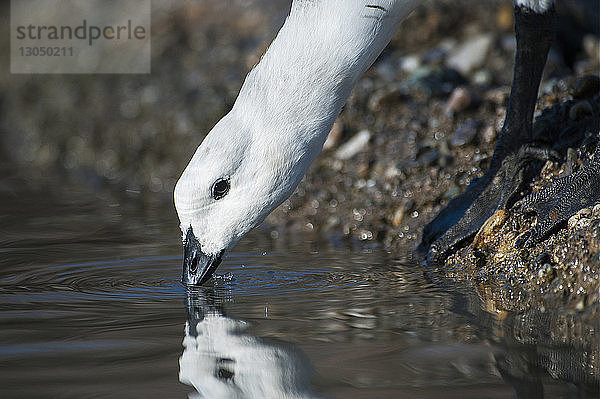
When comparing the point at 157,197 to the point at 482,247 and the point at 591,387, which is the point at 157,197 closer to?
the point at 482,247

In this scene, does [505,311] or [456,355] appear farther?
[505,311]

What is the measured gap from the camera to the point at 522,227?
15.5 feet

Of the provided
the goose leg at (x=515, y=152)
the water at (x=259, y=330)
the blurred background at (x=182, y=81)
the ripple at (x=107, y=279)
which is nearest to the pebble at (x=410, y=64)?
the blurred background at (x=182, y=81)

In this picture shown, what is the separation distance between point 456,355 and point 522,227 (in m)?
1.60

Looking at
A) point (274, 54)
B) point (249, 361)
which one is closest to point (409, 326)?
point (249, 361)

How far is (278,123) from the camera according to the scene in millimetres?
4688

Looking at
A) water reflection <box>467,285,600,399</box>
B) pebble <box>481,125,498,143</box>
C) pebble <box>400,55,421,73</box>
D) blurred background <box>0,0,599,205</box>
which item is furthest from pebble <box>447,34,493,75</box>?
water reflection <box>467,285,600,399</box>

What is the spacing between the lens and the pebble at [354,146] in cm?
695

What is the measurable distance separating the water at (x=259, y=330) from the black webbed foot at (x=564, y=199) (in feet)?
1.60

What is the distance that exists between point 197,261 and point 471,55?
3.95 m

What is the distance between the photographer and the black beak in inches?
187

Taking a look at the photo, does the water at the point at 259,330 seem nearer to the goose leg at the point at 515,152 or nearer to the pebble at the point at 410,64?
the goose leg at the point at 515,152

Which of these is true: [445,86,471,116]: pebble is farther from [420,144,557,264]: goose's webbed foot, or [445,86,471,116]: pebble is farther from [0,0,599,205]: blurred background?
[420,144,557,264]: goose's webbed foot

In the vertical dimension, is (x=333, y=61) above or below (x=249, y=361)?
above
